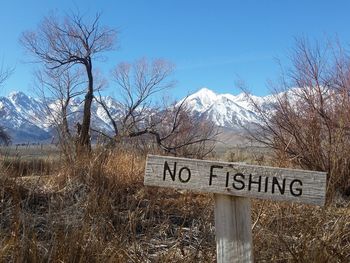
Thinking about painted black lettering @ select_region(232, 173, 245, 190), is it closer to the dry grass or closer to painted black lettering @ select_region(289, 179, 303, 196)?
painted black lettering @ select_region(289, 179, 303, 196)

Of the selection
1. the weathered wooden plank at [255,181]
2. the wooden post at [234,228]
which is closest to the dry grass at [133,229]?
the wooden post at [234,228]

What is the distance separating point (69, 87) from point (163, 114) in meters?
5.29

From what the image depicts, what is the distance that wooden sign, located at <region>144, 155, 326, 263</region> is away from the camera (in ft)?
7.45

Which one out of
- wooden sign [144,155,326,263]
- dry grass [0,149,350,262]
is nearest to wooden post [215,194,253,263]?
wooden sign [144,155,326,263]

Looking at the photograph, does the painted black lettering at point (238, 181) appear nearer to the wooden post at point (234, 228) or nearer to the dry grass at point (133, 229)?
the wooden post at point (234, 228)

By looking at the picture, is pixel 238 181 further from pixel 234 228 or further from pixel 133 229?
pixel 133 229

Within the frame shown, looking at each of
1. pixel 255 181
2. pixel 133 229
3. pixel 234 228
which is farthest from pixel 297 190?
pixel 133 229

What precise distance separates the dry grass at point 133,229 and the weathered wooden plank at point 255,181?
2.84 feet

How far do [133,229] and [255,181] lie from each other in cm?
116

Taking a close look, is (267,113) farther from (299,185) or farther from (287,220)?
(299,185)

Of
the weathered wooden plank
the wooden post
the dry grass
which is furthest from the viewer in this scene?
the dry grass

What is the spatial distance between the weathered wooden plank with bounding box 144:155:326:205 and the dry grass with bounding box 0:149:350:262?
2.84 ft

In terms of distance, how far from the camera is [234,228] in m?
2.39

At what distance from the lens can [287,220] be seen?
3826 mm
